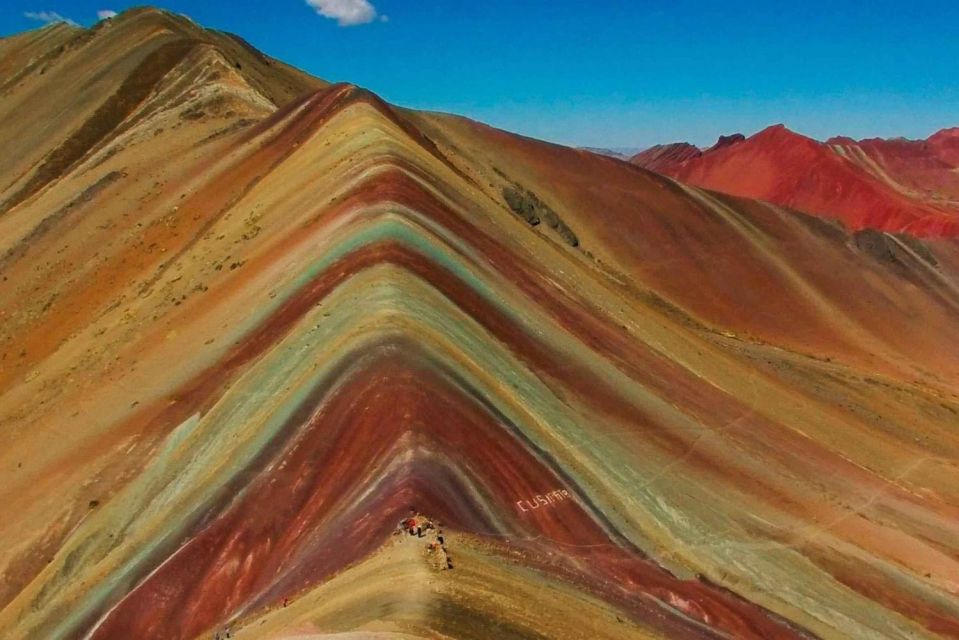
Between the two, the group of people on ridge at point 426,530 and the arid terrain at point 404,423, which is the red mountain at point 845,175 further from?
the group of people on ridge at point 426,530

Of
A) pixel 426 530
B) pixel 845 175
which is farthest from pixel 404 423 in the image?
pixel 845 175

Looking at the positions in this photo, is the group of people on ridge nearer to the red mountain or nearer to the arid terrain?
the arid terrain

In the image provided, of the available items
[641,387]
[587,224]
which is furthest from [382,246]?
[587,224]

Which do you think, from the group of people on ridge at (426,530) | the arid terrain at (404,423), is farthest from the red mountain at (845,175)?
the group of people on ridge at (426,530)

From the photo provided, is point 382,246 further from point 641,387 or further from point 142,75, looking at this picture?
point 142,75

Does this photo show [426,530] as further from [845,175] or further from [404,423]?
[845,175]
